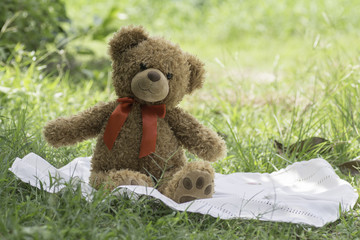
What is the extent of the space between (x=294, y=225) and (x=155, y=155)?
2.06 ft

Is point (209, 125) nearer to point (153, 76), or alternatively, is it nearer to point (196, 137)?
point (196, 137)

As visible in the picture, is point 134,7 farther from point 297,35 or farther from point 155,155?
point 155,155

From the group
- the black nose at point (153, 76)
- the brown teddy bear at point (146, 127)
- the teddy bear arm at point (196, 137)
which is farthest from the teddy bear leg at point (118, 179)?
the black nose at point (153, 76)

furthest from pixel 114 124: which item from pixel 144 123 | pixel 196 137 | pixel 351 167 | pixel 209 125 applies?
pixel 351 167

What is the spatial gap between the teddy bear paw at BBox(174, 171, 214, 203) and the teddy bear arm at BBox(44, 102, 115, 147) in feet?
1.58

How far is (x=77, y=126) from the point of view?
2041mm

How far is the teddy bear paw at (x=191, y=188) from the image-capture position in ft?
6.06

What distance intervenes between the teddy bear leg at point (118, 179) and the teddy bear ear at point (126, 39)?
20.1 inches

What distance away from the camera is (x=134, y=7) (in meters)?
8.40

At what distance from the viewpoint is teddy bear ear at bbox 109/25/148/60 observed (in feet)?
6.61

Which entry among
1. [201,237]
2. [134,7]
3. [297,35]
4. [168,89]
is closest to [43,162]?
[168,89]

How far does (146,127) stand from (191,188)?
0.32m

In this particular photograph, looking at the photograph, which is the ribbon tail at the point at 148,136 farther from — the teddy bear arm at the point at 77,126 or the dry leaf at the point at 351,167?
the dry leaf at the point at 351,167

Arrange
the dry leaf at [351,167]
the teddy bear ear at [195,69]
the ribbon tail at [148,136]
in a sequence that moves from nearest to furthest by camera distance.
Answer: the ribbon tail at [148,136]
the teddy bear ear at [195,69]
the dry leaf at [351,167]
